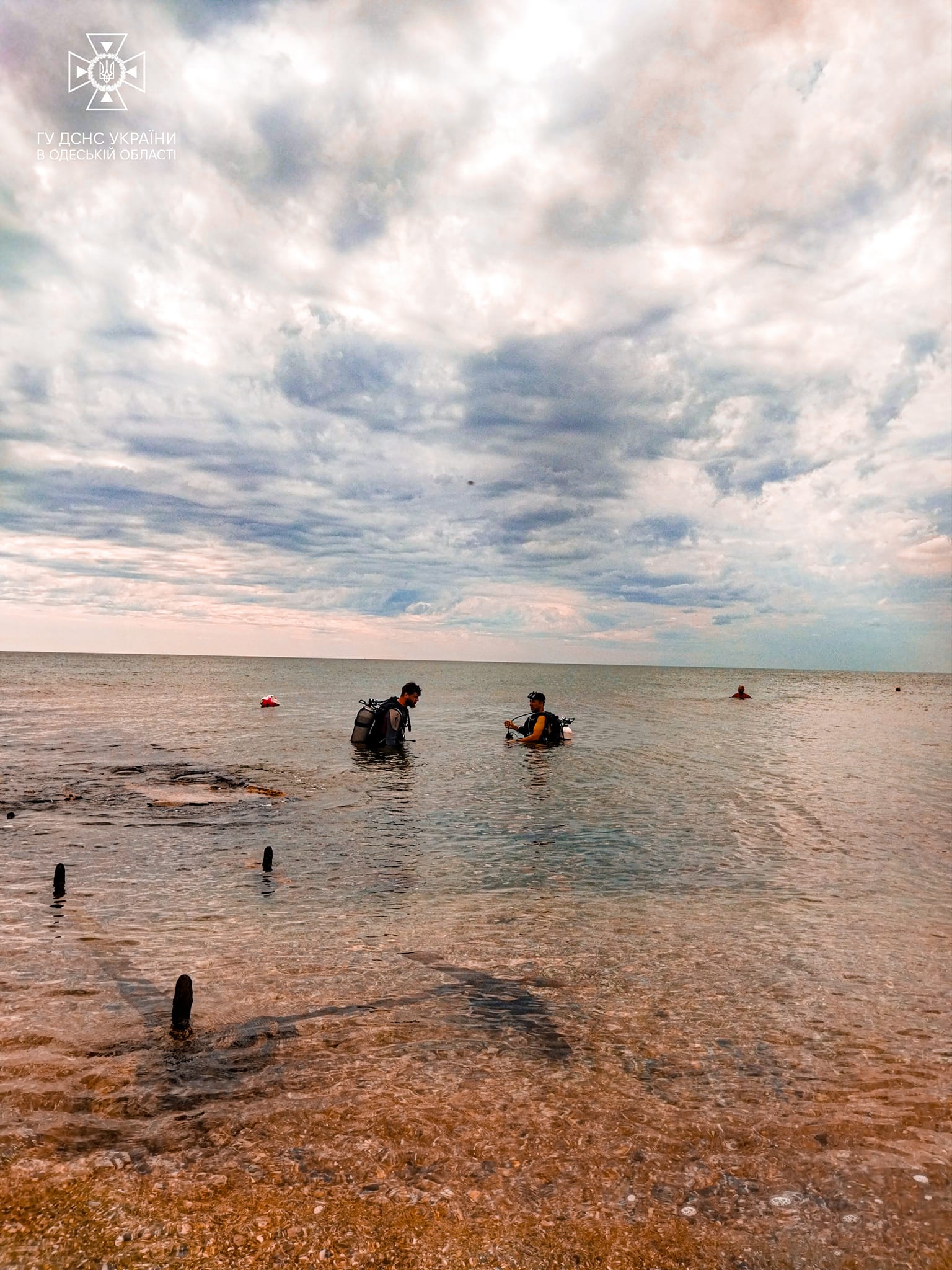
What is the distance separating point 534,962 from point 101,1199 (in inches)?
214

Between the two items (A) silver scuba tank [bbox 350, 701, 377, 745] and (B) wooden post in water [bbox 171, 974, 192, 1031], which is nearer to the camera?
(B) wooden post in water [bbox 171, 974, 192, 1031]

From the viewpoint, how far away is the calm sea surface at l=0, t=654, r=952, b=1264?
4922mm

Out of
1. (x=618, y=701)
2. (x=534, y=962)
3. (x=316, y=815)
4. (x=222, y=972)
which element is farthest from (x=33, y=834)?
(x=618, y=701)

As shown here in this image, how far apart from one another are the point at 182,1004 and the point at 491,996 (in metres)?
3.17

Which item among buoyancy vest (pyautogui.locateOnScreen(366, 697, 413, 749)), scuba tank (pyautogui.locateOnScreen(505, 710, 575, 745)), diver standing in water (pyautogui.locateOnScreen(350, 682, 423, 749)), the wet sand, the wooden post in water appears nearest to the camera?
the wet sand

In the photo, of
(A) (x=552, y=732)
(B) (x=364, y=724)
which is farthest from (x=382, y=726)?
(A) (x=552, y=732)

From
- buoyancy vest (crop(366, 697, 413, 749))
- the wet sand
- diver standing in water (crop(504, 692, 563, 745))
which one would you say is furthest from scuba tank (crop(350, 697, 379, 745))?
the wet sand

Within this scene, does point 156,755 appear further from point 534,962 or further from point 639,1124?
point 639,1124

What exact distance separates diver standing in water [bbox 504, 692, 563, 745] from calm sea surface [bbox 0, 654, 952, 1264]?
1020cm

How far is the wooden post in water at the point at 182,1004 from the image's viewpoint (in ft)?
21.1

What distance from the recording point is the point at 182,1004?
645 centimetres

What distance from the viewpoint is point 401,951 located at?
9.03m

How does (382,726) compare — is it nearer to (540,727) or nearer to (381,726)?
(381,726)

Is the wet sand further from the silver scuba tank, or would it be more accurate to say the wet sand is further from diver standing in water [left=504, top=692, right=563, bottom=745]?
diver standing in water [left=504, top=692, right=563, bottom=745]
